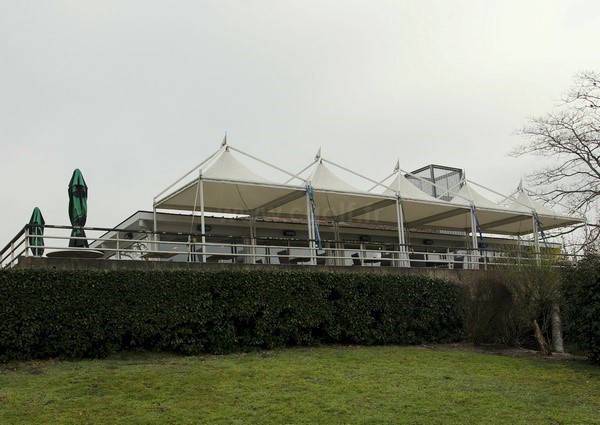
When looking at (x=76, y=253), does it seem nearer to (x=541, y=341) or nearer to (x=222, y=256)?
(x=222, y=256)

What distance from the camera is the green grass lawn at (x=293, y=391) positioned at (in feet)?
28.8

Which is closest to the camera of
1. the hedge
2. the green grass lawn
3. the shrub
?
the green grass lawn

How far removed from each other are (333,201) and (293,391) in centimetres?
1305

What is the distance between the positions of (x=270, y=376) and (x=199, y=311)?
10.2 ft

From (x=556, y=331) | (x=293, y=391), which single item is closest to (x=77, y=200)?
(x=293, y=391)

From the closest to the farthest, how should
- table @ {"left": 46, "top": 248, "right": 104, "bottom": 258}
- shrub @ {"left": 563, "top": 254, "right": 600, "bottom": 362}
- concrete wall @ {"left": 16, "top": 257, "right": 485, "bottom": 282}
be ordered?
1. concrete wall @ {"left": 16, "top": 257, "right": 485, "bottom": 282}
2. table @ {"left": 46, "top": 248, "right": 104, "bottom": 258}
3. shrub @ {"left": 563, "top": 254, "right": 600, "bottom": 362}

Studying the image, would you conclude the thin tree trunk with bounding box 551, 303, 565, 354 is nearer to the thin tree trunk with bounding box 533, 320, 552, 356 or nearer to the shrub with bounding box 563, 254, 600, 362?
the thin tree trunk with bounding box 533, 320, 552, 356

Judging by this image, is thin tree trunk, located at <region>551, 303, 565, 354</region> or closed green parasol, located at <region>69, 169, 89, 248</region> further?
thin tree trunk, located at <region>551, 303, 565, 354</region>

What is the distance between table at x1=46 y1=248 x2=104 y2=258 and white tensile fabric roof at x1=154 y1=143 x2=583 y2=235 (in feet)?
14.1

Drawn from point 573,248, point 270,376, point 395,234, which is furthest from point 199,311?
point 395,234

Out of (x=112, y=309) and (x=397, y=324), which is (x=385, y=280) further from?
(x=112, y=309)

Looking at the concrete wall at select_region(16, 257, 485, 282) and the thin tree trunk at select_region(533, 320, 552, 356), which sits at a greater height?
the concrete wall at select_region(16, 257, 485, 282)

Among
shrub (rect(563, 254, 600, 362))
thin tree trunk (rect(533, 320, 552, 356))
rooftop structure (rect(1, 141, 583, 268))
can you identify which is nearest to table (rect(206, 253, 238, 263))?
rooftop structure (rect(1, 141, 583, 268))

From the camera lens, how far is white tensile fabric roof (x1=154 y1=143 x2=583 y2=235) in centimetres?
1966
